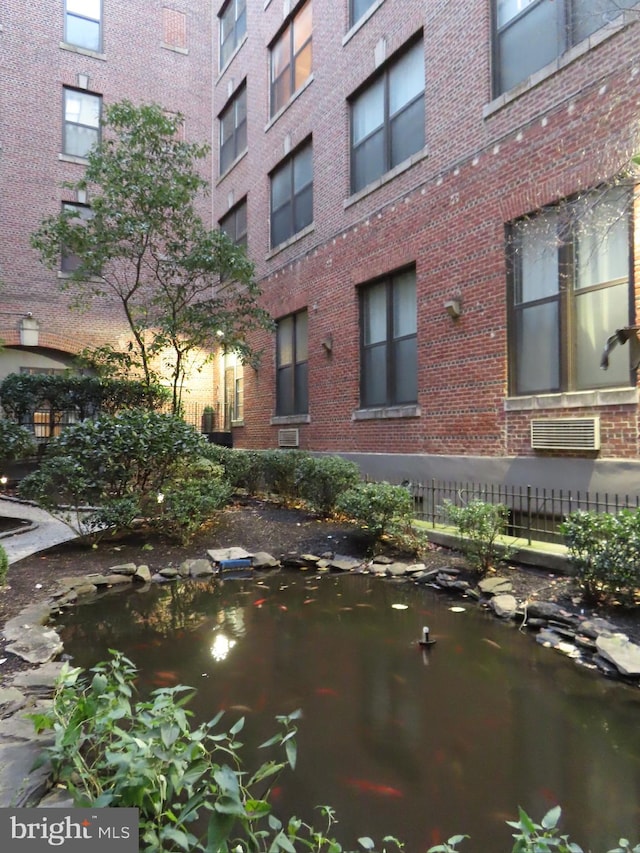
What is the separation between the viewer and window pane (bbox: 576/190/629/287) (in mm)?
6063

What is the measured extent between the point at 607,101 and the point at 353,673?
682 centimetres

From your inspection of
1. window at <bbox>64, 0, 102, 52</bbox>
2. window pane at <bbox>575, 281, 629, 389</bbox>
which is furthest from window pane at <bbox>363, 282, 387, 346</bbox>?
window at <bbox>64, 0, 102, 52</bbox>

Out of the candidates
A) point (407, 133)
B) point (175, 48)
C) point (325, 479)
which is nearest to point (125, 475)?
point (325, 479)

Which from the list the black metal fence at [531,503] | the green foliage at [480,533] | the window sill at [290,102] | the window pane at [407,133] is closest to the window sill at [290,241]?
the window pane at [407,133]

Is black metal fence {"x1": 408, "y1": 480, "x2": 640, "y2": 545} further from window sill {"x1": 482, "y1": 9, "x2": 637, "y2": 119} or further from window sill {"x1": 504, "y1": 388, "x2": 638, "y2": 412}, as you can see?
window sill {"x1": 482, "y1": 9, "x2": 637, "y2": 119}

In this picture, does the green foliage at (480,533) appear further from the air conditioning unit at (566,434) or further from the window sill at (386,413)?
the window sill at (386,413)

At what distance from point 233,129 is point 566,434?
15310 mm

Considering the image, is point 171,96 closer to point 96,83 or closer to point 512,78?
point 96,83

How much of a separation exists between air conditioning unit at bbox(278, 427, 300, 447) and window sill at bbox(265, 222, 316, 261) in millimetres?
4582

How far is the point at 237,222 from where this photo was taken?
659 inches

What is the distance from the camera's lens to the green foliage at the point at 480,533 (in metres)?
5.84

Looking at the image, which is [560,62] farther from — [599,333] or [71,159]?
[71,159]

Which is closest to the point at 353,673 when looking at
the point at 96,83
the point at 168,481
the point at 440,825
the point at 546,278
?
the point at 440,825

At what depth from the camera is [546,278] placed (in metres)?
7.12
